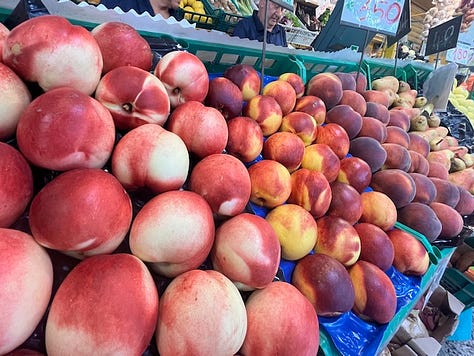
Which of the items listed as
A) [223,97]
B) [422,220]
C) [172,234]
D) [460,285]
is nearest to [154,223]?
[172,234]

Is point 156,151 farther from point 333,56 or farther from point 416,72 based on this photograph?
point 416,72

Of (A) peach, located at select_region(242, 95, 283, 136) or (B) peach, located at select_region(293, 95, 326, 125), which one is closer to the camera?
(A) peach, located at select_region(242, 95, 283, 136)

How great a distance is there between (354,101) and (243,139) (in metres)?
0.91

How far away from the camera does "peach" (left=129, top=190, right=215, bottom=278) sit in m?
0.58

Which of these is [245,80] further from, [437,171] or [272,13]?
[272,13]

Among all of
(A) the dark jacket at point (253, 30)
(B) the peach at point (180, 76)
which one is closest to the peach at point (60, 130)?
(B) the peach at point (180, 76)

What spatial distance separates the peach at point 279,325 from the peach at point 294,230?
22 cm

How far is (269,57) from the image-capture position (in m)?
1.64

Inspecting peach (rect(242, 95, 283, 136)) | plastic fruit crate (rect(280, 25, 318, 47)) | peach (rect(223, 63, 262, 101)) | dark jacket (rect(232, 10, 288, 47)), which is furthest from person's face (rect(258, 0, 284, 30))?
peach (rect(242, 95, 283, 136))

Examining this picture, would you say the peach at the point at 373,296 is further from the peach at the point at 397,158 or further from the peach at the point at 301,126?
the peach at the point at 397,158

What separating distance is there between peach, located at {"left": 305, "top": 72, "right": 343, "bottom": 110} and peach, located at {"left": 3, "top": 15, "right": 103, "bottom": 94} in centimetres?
112

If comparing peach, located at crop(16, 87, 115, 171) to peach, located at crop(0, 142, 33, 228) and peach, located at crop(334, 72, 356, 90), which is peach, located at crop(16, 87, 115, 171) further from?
peach, located at crop(334, 72, 356, 90)

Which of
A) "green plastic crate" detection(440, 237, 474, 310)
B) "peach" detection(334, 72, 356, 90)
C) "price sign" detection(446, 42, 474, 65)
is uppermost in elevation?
"price sign" detection(446, 42, 474, 65)

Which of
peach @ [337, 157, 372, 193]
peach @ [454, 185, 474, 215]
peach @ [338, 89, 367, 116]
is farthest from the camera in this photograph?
peach @ [454, 185, 474, 215]
